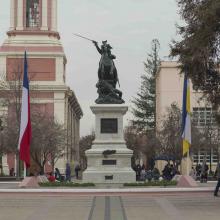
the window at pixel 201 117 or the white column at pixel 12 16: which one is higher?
the white column at pixel 12 16

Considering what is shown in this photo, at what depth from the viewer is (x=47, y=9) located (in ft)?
306

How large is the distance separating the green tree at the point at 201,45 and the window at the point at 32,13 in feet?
231

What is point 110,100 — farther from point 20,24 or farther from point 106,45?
point 20,24

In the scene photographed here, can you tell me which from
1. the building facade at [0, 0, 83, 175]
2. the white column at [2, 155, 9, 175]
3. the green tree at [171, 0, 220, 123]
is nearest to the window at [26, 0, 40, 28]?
the building facade at [0, 0, 83, 175]

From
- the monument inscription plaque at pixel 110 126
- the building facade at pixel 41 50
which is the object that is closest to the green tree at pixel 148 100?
the building facade at pixel 41 50

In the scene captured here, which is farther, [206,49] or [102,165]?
[102,165]

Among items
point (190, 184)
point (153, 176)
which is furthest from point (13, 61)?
point (190, 184)

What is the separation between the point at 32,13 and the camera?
→ 312 ft

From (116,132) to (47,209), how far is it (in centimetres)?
1610

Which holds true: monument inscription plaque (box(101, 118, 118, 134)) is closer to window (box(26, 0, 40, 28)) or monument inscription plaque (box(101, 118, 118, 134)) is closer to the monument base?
the monument base

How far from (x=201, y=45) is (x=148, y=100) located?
8456 cm

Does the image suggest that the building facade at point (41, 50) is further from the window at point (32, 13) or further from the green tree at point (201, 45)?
the green tree at point (201, 45)

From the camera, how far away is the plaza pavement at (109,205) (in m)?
19.0

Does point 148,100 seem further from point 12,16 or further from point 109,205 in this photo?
point 109,205
